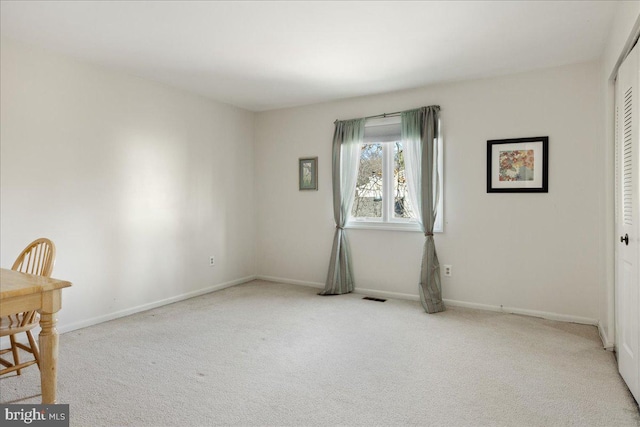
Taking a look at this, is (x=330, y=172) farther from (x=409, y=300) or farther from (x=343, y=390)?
(x=343, y=390)

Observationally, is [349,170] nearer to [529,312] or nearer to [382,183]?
[382,183]

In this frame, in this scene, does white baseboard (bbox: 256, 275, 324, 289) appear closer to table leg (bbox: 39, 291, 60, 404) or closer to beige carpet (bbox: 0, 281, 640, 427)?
beige carpet (bbox: 0, 281, 640, 427)

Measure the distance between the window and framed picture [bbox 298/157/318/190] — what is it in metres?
0.59

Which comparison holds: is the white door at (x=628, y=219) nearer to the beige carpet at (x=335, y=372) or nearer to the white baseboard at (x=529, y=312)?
the beige carpet at (x=335, y=372)

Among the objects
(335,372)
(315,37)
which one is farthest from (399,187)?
(335,372)

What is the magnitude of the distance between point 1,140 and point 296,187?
3085 mm

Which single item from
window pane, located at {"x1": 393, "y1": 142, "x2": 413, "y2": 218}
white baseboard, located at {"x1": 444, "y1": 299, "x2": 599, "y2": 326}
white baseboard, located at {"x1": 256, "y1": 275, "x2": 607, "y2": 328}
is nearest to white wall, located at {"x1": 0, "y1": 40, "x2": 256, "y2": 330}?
white baseboard, located at {"x1": 256, "y1": 275, "x2": 607, "y2": 328}

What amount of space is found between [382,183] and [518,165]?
1.47 m

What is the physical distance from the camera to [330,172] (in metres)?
4.91

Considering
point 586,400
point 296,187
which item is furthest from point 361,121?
point 586,400

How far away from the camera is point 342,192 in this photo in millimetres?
4727

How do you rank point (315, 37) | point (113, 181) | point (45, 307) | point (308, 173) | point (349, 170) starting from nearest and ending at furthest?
point (45, 307) → point (315, 37) → point (113, 181) → point (349, 170) → point (308, 173)

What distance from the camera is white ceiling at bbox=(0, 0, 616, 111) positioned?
2.57 metres

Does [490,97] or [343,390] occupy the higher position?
[490,97]
